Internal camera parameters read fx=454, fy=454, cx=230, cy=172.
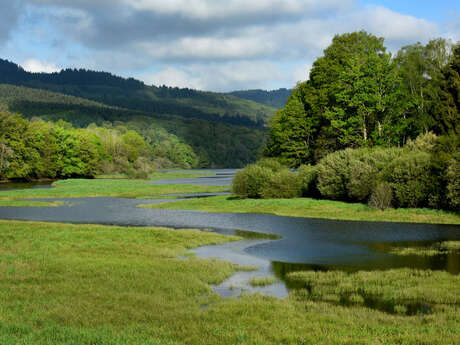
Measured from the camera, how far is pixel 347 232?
39812mm

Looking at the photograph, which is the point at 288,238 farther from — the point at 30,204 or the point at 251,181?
the point at 30,204

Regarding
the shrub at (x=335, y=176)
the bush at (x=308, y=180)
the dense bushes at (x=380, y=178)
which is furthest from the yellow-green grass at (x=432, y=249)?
the bush at (x=308, y=180)

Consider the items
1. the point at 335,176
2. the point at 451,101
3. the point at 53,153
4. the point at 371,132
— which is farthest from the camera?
the point at 53,153

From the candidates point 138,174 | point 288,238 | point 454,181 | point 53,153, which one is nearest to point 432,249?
point 288,238

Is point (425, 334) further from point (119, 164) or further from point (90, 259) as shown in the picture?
point (119, 164)

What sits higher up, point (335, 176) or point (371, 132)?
point (371, 132)

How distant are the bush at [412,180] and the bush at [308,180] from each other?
48.1 ft

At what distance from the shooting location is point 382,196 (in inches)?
1919

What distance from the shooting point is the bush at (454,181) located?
42.9 metres

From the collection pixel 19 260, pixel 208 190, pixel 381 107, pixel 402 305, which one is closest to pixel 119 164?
pixel 208 190

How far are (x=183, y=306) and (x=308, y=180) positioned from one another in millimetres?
47365

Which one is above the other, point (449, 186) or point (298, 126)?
point (298, 126)

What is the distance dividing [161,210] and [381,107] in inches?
1292

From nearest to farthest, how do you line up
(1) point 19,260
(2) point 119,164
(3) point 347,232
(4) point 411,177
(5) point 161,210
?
(1) point 19,260 < (3) point 347,232 < (4) point 411,177 < (5) point 161,210 < (2) point 119,164
